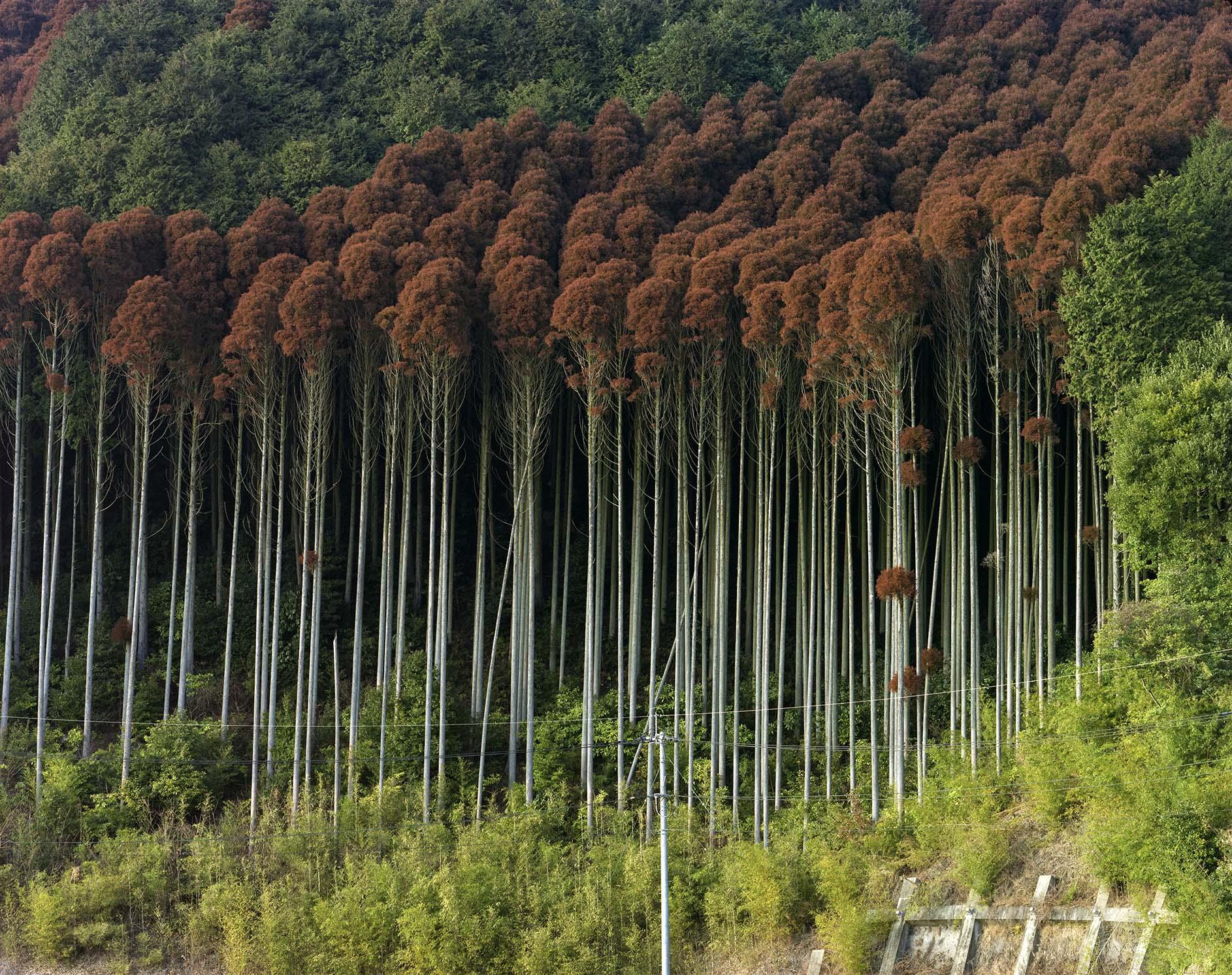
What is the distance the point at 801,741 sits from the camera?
32.9 meters

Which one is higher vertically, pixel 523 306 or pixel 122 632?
pixel 523 306

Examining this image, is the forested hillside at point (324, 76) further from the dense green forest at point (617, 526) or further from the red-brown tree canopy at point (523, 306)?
the red-brown tree canopy at point (523, 306)

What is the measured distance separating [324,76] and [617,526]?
705 inches

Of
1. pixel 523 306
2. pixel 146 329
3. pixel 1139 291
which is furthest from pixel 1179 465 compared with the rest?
pixel 146 329

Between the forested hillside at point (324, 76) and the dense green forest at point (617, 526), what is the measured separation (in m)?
0.30

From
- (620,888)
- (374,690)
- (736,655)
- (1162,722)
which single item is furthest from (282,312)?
(1162,722)

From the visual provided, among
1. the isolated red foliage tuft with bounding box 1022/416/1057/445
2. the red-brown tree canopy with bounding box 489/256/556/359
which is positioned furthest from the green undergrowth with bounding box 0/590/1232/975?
the red-brown tree canopy with bounding box 489/256/556/359

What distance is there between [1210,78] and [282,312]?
72.2 ft

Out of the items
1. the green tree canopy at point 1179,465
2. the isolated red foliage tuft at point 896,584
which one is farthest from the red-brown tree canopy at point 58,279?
the green tree canopy at point 1179,465

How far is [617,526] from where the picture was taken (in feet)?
124

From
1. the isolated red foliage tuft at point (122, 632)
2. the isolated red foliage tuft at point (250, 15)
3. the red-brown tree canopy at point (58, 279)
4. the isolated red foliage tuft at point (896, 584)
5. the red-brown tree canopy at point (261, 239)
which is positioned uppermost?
the isolated red foliage tuft at point (250, 15)

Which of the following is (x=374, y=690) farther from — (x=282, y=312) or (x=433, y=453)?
(x=282, y=312)

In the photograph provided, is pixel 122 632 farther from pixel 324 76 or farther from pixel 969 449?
pixel 324 76

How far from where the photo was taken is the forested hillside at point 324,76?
4031cm
